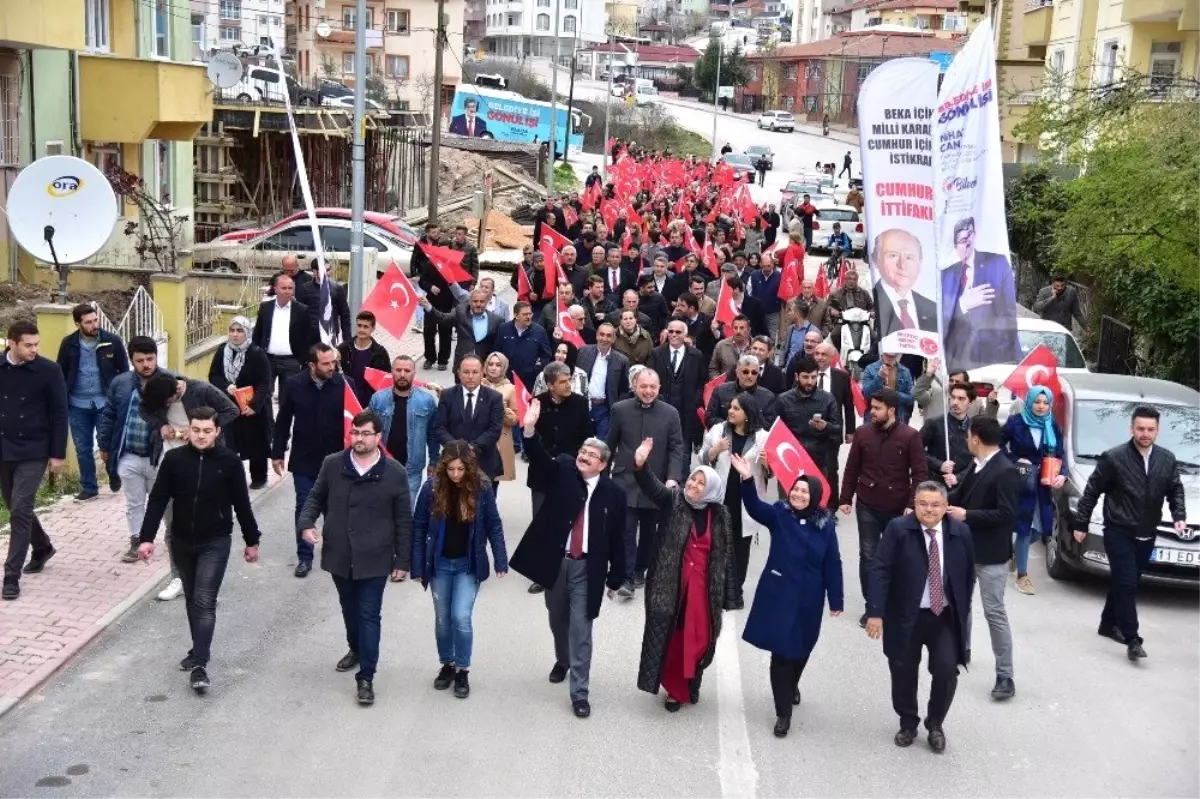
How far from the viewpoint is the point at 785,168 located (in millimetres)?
78312

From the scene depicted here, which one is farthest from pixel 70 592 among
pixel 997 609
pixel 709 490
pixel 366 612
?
pixel 997 609

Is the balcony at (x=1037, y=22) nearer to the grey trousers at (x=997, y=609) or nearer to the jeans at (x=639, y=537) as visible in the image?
the jeans at (x=639, y=537)

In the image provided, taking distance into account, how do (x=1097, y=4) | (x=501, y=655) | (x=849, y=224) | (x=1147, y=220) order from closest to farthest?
(x=501, y=655) < (x=1147, y=220) < (x=1097, y=4) < (x=849, y=224)

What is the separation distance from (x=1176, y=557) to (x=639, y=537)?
156 inches

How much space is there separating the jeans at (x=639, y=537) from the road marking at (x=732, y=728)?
41.1 inches

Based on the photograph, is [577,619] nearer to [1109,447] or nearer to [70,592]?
[70,592]

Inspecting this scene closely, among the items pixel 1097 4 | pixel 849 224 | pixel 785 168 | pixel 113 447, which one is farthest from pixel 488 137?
pixel 113 447

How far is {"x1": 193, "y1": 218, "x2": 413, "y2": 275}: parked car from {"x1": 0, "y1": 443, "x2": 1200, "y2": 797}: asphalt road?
16.9 m

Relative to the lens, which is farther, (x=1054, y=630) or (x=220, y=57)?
(x=220, y=57)

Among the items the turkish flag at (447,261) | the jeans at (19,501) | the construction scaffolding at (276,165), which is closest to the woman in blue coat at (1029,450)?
the jeans at (19,501)

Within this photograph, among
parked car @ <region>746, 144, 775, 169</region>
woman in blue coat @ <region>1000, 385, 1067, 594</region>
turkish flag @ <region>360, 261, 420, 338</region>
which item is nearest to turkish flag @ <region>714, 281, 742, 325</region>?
turkish flag @ <region>360, 261, 420, 338</region>

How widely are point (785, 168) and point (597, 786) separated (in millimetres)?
72808

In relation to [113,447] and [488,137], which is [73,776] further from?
[488,137]

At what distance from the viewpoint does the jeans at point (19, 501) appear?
33.3 feet
